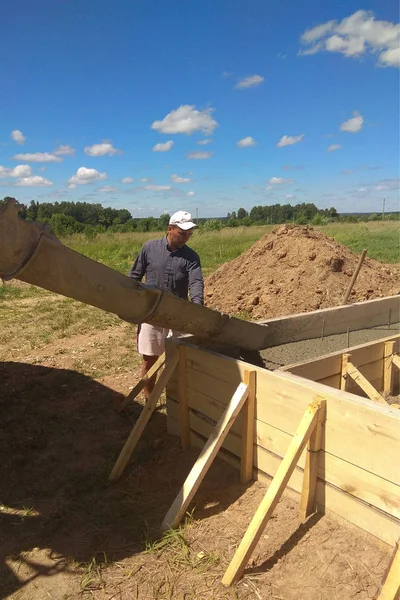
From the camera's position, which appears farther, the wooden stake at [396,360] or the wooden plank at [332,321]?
the wooden plank at [332,321]

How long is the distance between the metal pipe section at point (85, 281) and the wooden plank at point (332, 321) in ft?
4.41

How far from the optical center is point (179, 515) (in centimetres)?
309

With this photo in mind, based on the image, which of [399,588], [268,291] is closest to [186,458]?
[399,588]

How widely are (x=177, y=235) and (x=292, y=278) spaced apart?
291 inches

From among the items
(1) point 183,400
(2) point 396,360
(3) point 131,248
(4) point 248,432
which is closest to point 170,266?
(1) point 183,400

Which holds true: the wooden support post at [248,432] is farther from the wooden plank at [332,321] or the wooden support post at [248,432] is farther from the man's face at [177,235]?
the man's face at [177,235]

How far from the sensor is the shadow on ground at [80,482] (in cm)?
306

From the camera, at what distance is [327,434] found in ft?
9.17

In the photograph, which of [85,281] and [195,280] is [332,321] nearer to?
[195,280]

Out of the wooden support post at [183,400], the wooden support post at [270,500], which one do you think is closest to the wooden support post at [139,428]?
the wooden support post at [183,400]

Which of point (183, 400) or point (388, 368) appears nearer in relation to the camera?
point (183, 400)

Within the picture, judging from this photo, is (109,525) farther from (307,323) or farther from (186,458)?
(307,323)

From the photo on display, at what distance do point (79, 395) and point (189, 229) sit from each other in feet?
9.32

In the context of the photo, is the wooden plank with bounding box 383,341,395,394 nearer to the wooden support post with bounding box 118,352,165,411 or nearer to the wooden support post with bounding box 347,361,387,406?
the wooden support post with bounding box 347,361,387,406
